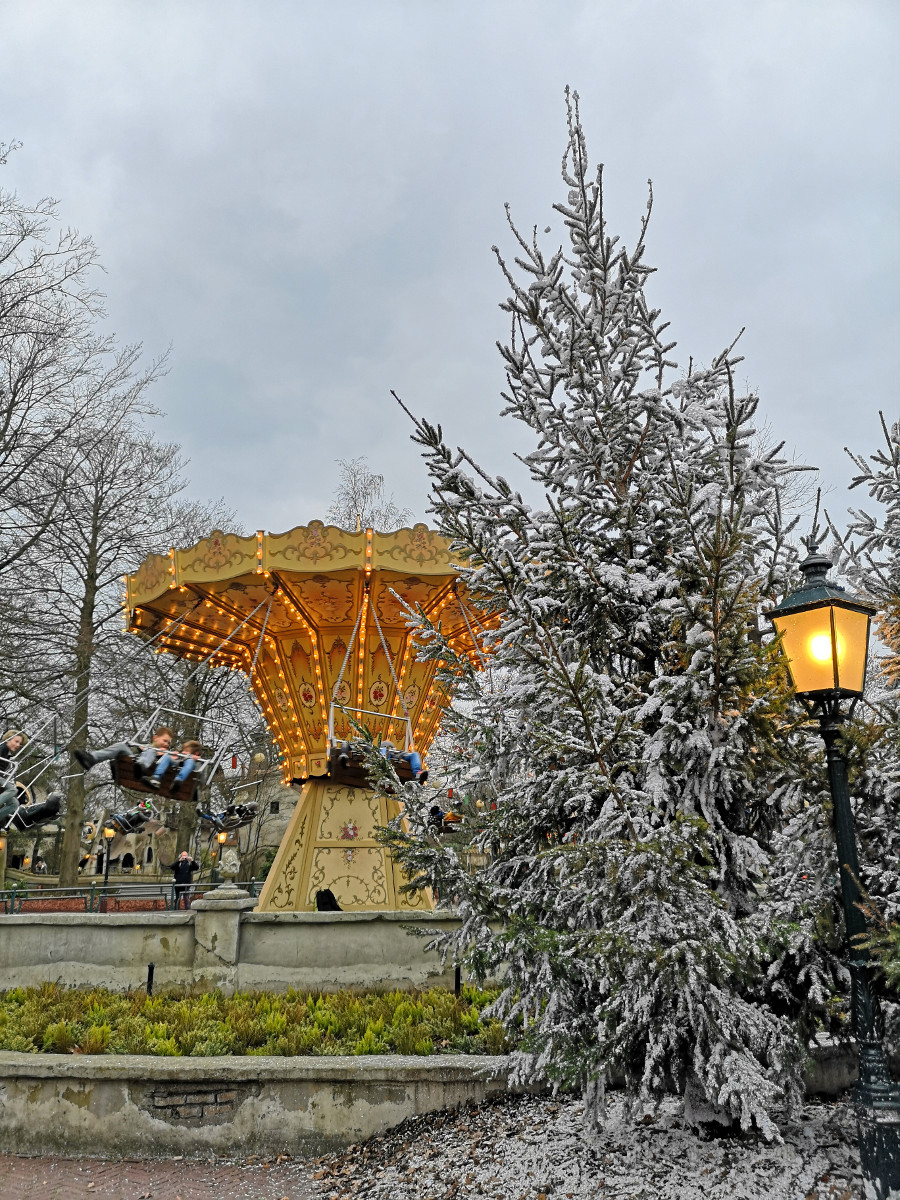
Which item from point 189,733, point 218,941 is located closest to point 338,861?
point 218,941

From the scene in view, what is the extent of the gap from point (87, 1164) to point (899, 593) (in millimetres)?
7379

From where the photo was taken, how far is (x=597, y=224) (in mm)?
6250

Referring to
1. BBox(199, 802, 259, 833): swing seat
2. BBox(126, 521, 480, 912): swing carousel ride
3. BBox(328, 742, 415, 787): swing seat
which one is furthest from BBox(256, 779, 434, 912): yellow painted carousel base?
BBox(199, 802, 259, 833): swing seat

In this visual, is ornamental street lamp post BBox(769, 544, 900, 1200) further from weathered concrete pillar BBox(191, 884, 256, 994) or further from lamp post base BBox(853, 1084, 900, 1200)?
weathered concrete pillar BBox(191, 884, 256, 994)

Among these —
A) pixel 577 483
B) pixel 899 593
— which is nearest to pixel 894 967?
pixel 899 593

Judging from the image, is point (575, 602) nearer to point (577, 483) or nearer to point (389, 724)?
point (577, 483)

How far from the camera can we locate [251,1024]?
316 inches

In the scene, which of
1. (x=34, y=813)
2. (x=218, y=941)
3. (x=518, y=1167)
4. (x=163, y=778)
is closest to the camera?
(x=518, y=1167)

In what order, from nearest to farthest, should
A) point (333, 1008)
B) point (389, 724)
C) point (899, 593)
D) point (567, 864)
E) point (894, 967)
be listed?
1. point (894, 967)
2. point (567, 864)
3. point (899, 593)
4. point (333, 1008)
5. point (389, 724)

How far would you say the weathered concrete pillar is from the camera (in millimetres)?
9922

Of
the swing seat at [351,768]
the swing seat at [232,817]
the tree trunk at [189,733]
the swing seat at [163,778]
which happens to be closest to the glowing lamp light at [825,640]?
the swing seat at [351,768]

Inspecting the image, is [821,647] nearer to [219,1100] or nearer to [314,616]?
[219,1100]

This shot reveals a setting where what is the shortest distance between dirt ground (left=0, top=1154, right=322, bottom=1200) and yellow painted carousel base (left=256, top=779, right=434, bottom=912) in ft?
22.3

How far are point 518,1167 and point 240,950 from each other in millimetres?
5815
